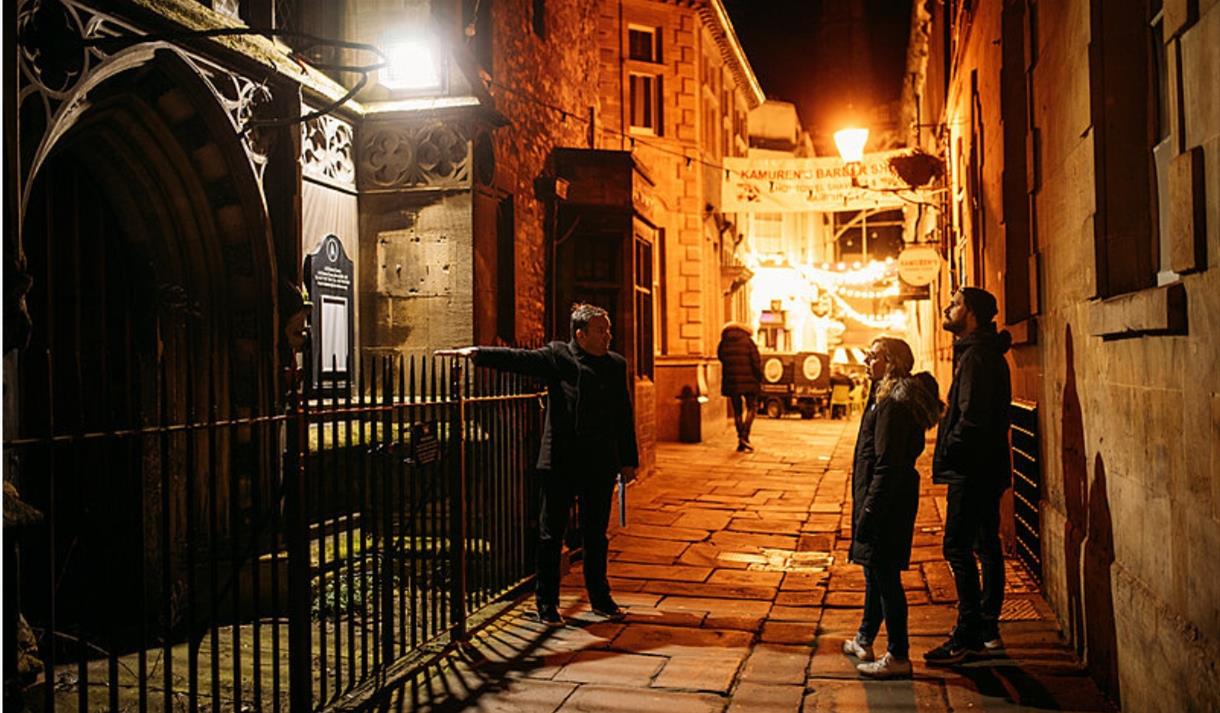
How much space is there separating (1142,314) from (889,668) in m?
2.28

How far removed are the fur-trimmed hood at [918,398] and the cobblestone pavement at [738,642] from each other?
1.39 metres

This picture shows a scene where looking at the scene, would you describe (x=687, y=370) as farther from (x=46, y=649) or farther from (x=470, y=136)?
(x=46, y=649)

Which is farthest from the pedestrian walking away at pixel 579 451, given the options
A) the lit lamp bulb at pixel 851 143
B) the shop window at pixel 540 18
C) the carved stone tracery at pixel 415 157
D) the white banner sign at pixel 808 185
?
the lit lamp bulb at pixel 851 143

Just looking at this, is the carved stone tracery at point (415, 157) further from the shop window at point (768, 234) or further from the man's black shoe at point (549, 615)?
the shop window at point (768, 234)

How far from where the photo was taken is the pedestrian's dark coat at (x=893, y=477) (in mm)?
4883

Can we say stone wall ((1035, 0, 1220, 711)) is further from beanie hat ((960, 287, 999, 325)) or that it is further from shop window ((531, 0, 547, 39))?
shop window ((531, 0, 547, 39))

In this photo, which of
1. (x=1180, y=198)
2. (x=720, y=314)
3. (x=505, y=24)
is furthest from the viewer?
(x=720, y=314)

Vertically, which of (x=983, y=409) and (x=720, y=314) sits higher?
(x=720, y=314)

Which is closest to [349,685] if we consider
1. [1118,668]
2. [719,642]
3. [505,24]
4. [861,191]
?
[719,642]

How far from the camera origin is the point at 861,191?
52.9 feet

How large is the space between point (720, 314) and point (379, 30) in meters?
14.6

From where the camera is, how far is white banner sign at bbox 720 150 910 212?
52.2 ft

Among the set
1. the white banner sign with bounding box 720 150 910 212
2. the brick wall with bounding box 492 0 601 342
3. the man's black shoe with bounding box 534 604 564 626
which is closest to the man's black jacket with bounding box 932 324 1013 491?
the man's black shoe with bounding box 534 604 564 626

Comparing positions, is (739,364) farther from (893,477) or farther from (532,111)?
(893,477)
